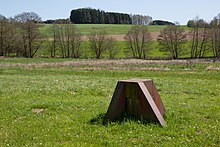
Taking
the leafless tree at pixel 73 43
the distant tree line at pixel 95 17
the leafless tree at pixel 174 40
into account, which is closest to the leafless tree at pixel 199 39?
the leafless tree at pixel 174 40

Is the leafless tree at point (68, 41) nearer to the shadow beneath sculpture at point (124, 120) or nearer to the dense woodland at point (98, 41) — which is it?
the dense woodland at point (98, 41)

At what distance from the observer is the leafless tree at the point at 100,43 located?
8419 centimetres

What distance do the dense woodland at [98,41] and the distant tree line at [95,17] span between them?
68891 mm

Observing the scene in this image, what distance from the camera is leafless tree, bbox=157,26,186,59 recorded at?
82000 mm

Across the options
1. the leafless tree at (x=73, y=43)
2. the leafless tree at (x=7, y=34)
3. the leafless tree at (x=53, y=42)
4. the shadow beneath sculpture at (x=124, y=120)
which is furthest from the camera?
the leafless tree at (x=73, y=43)

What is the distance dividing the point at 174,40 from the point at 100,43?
67.1 ft

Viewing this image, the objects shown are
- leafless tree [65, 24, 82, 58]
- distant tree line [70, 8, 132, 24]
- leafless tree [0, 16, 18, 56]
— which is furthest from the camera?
distant tree line [70, 8, 132, 24]

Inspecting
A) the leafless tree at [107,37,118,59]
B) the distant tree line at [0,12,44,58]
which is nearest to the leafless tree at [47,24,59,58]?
the distant tree line at [0,12,44,58]

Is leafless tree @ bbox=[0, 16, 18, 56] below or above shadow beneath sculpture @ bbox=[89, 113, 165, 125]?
above

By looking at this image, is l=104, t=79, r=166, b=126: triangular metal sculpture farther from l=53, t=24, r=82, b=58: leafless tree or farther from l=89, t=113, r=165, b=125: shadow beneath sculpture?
l=53, t=24, r=82, b=58: leafless tree

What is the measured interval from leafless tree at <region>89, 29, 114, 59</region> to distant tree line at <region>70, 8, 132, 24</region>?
238 ft

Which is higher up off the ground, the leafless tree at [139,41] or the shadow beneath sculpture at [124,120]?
the leafless tree at [139,41]

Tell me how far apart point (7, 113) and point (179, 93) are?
9.52 m

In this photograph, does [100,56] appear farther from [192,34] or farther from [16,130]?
[16,130]
